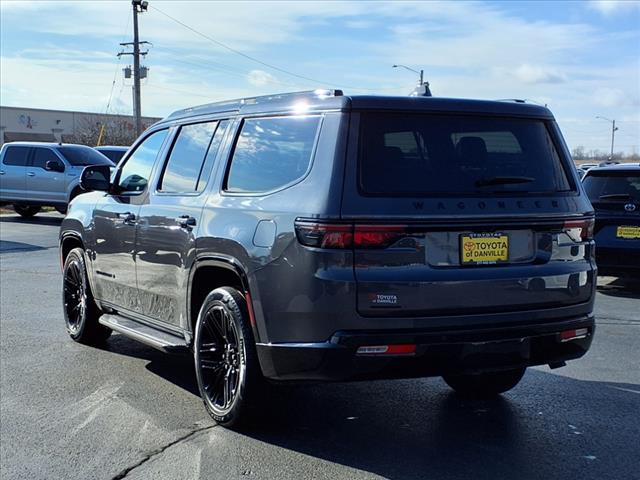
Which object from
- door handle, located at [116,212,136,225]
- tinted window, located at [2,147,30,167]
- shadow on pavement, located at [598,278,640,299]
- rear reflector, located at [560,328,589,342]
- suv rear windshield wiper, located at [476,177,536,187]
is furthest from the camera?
tinted window, located at [2,147,30,167]

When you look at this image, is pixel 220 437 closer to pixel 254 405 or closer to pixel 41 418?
pixel 254 405

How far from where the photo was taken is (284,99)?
16.1 feet

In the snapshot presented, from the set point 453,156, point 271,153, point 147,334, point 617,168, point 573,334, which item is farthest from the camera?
point 617,168

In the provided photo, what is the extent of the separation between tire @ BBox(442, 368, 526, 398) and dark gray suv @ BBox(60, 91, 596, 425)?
779mm

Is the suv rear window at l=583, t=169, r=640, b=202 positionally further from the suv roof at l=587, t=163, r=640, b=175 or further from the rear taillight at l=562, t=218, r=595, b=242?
the rear taillight at l=562, t=218, r=595, b=242

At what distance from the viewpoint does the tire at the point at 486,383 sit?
219 inches

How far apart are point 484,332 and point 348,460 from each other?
106 centimetres

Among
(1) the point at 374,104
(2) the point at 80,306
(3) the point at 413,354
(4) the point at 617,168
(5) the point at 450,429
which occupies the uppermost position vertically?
(1) the point at 374,104

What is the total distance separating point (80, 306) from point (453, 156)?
14.1 feet

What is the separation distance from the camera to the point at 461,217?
4305mm

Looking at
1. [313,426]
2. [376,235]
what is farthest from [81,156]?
[376,235]

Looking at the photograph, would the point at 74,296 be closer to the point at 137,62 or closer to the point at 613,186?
the point at 613,186

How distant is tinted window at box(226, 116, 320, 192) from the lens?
15.0ft

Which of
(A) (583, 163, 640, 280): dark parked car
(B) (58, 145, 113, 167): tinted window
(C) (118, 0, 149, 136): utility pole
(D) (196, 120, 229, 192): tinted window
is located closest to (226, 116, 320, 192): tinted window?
(D) (196, 120, 229, 192): tinted window
